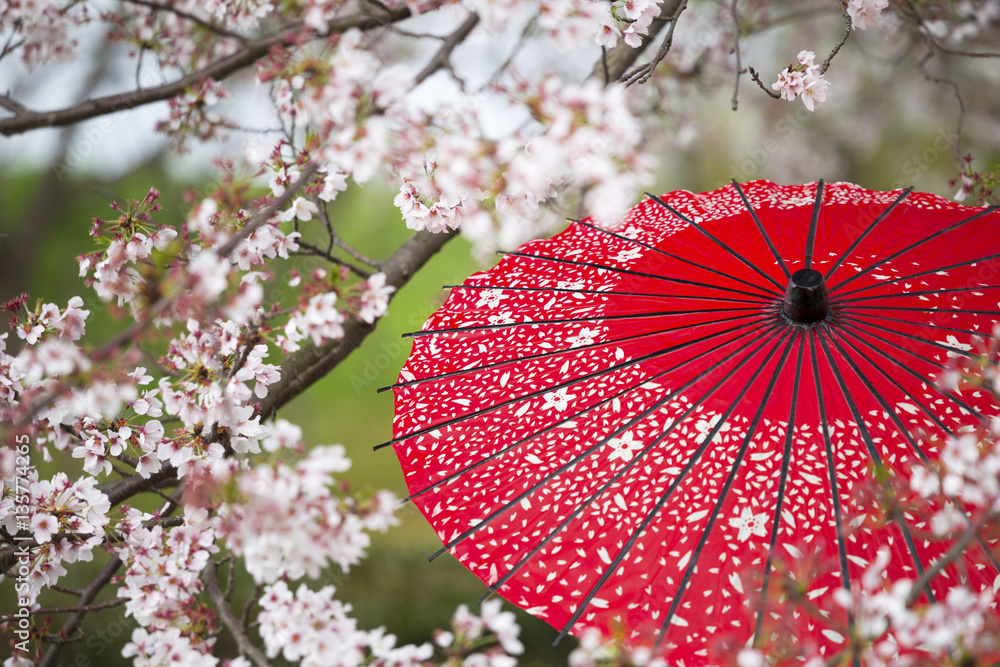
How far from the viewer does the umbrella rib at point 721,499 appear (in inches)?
38.9

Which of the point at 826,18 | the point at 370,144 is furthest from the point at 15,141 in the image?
the point at 826,18

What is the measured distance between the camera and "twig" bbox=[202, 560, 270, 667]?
0.96 metres

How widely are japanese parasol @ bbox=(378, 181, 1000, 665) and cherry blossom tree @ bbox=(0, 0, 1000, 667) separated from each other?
0.11 m

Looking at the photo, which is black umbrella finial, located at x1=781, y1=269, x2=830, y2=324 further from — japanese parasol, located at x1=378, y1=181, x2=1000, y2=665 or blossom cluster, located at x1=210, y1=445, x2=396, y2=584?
blossom cluster, located at x1=210, y1=445, x2=396, y2=584

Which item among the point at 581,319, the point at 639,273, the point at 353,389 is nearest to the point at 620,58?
the point at 639,273

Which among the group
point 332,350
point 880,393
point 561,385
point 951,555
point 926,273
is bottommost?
point 951,555

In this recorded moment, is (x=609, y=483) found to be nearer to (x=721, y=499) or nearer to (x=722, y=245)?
(x=721, y=499)

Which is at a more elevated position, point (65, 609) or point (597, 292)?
point (597, 292)

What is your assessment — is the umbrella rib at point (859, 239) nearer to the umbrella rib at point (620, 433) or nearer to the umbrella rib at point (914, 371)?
the umbrella rib at point (914, 371)

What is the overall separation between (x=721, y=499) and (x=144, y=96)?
1.58m

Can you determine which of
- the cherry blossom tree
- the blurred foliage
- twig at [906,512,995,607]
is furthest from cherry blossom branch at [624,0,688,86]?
twig at [906,512,995,607]

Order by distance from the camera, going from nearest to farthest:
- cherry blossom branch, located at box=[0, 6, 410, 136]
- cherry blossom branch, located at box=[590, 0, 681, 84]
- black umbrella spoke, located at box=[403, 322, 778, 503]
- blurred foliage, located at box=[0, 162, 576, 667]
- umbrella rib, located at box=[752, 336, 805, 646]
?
umbrella rib, located at box=[752, 336, 805, 646] → black umbrella spoke, located at box=[403, 322, 778, 503] → cherry blossom branch, located at box=[0, 6, 410, 136] → cherry blossom branch, located at box=[590, 0, 681, 84] → blurred foliage, located at box=[0, 162, 576, 667]

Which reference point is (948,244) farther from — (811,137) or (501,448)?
(811,137)

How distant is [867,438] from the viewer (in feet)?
3.41
